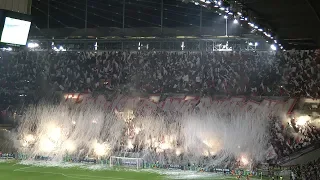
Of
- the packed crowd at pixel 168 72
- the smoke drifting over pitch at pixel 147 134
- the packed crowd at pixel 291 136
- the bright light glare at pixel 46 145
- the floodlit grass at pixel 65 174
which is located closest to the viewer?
the floodlit grass at pixel 65 174

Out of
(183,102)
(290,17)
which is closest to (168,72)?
(183,102)

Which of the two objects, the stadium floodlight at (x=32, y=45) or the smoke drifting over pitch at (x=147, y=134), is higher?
the stadium floodlight at (x=32, y=45)

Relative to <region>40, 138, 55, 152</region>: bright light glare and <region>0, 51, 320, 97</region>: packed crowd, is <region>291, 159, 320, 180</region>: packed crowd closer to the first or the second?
<region>0, 51, 320, 97</region>: packed crowd

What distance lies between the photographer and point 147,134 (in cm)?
3048

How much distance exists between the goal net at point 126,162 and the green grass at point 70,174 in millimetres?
1352

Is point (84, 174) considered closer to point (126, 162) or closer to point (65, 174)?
point (65, 174)

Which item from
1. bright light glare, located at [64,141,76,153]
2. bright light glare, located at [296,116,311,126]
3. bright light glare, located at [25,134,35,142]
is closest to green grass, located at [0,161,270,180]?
bright light glare, located at [64,141,76,153]

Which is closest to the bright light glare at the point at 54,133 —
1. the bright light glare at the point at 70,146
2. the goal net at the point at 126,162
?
the bright light glare at the point at 70,146

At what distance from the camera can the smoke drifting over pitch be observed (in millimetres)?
27438

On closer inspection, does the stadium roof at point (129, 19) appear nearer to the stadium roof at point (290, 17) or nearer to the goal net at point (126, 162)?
the stadium roof at point (290, 17)

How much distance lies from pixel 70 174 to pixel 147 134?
670 cm

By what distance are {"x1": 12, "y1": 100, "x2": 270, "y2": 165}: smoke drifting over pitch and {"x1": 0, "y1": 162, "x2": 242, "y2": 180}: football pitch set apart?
2864 millimetres

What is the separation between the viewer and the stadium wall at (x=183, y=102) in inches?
1112

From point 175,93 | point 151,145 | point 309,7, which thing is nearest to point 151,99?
point 175,93
